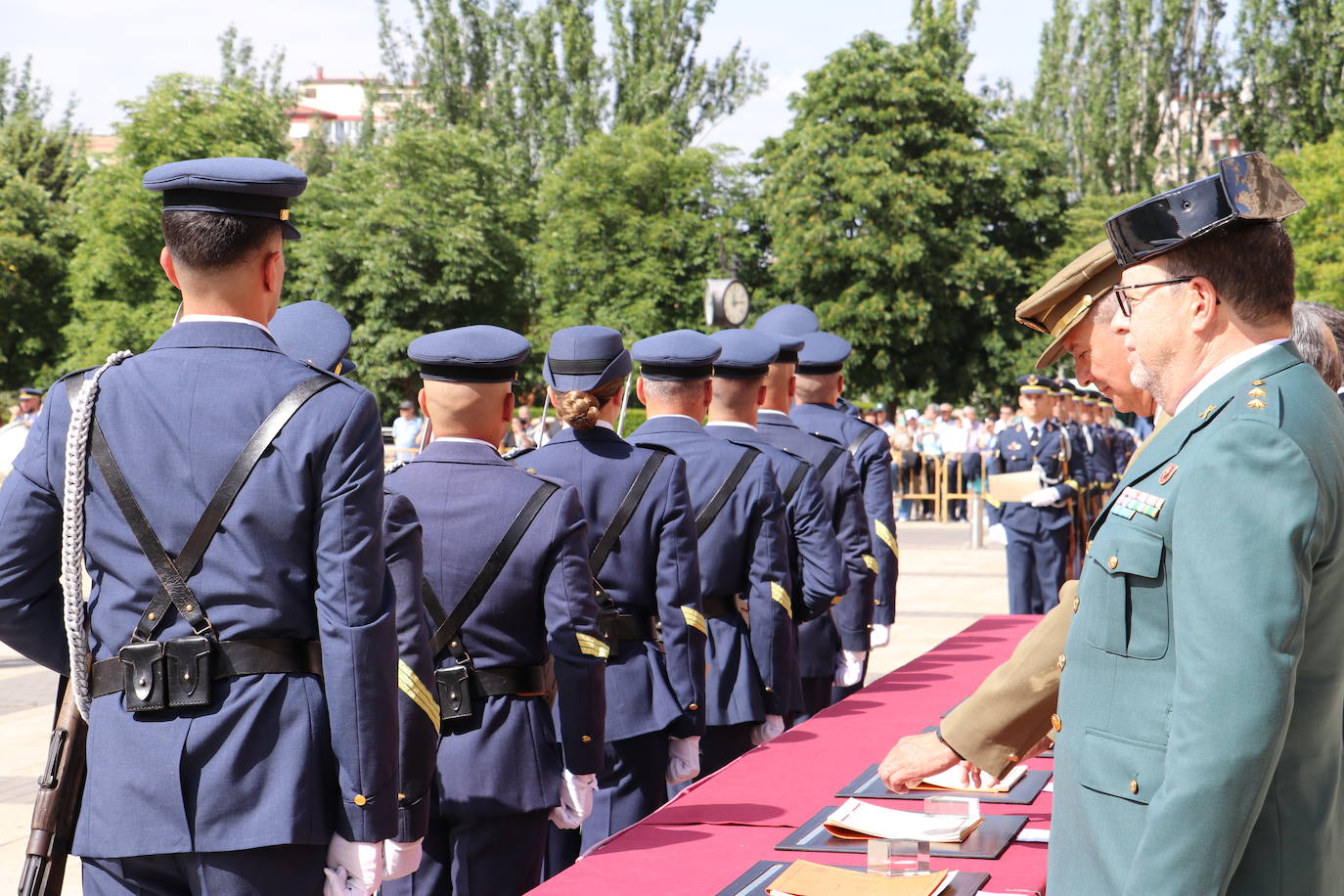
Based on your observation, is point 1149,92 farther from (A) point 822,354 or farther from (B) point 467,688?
(B) point 467,688

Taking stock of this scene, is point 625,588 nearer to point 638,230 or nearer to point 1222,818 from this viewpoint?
point 1222,818

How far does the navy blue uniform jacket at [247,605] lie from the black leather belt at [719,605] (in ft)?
9.26

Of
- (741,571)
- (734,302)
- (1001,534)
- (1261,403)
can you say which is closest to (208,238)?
(1261,403)

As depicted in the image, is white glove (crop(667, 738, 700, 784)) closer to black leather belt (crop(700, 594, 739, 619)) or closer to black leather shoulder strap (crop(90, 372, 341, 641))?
black leather belt (crop(700, 594, 739, 619))

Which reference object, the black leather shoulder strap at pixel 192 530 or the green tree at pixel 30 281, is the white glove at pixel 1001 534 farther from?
the green tree at pixel 30 281

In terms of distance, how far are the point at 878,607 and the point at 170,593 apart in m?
5.88

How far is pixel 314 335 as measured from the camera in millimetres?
3738

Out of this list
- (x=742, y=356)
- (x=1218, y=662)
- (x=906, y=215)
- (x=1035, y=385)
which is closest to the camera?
(x=1218, y=662)

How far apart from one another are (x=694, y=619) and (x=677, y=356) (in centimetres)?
105

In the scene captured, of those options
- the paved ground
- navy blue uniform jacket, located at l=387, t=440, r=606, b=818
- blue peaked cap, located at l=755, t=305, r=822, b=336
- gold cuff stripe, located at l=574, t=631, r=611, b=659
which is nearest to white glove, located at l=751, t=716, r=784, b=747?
the paved ground

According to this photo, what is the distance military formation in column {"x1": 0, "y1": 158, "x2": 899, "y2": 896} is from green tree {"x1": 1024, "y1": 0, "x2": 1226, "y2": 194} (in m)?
37.5

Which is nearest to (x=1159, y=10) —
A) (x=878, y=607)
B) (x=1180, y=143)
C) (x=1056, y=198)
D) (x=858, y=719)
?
(x=1180, y=143)

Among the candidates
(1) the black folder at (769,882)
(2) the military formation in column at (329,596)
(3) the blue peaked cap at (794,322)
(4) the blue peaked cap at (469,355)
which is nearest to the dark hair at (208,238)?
(2) the military formation in column at (329,596)

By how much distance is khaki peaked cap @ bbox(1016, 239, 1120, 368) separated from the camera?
2.71 meters
